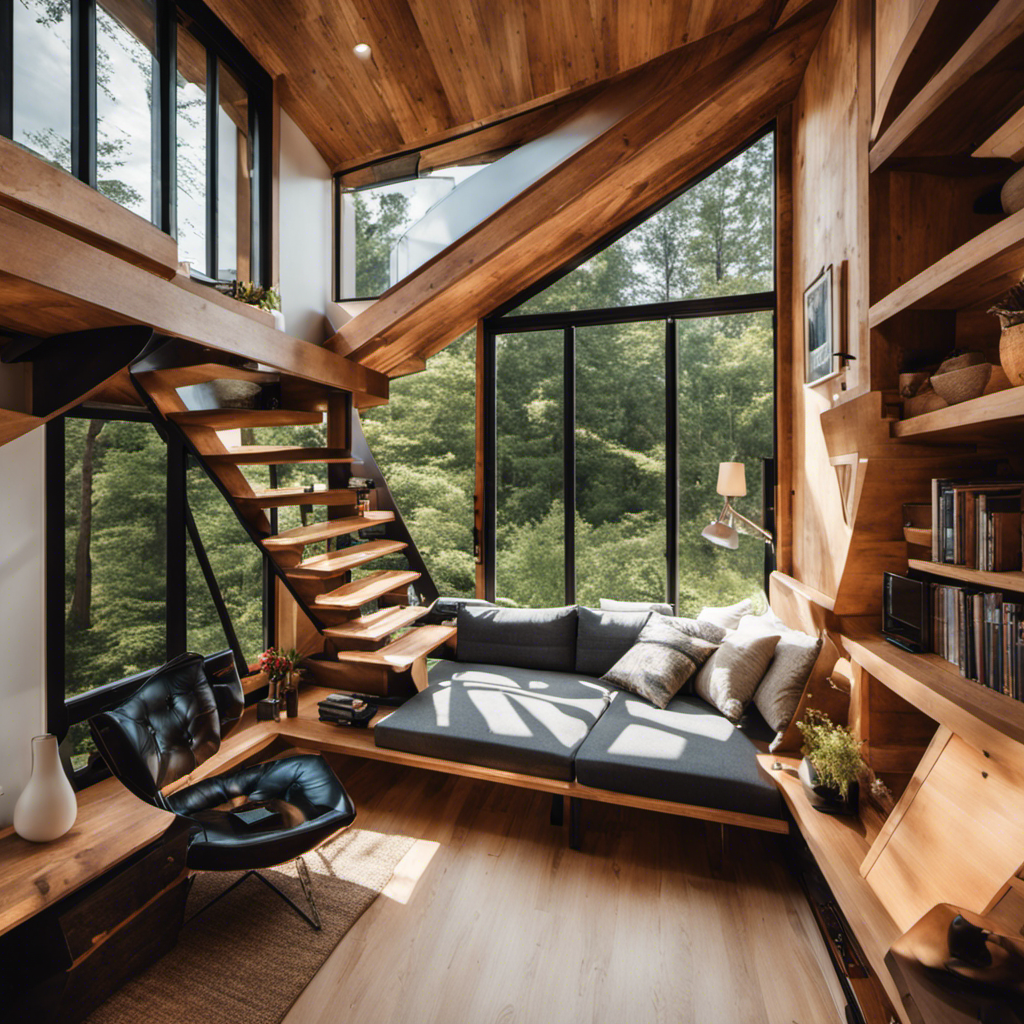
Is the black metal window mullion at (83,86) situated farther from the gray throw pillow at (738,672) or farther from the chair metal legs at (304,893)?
the gray throw pillow at (738,672)

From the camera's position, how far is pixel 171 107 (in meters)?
2.63

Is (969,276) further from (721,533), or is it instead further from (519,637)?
(519,637)

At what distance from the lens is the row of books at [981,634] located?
1.48m

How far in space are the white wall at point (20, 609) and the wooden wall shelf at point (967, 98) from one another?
11.1ft

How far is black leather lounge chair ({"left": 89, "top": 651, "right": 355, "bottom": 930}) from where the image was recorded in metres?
2.11

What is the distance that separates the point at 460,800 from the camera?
3150 mm

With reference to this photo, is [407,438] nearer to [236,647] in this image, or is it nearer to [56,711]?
[236,647]

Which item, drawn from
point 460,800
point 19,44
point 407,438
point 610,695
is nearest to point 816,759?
point 610,695

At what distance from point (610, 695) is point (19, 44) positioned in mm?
3896

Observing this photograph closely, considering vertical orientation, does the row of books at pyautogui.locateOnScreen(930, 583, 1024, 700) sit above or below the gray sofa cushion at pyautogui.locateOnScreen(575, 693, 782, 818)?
above

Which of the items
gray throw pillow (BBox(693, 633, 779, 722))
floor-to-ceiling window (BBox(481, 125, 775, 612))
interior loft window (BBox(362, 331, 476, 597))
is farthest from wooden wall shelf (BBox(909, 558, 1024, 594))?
interior loft window (BBox(362, 331, 476, 597))

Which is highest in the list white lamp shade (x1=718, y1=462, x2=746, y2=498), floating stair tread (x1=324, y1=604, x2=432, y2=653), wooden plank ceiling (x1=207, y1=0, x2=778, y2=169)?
wooden plank ceiling (x1=207, y1=0, x2=778, y2=169)

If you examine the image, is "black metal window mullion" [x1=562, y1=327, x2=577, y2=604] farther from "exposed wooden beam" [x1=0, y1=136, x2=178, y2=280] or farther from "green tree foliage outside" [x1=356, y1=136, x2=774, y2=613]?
"exposed wooden beam" [x1=0, y1=136, x2=178, y2=280]

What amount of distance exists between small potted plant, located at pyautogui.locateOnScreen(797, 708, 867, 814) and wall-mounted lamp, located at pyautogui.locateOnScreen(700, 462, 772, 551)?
1.18 metres
